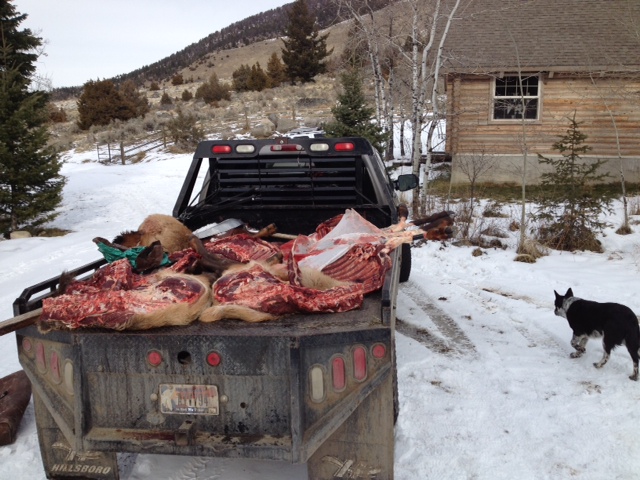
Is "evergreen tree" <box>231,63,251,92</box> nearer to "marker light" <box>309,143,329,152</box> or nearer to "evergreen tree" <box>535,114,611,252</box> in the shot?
"evergreen tree" <box>535,114,611,252</box>

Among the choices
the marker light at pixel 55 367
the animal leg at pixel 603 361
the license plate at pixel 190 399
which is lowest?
the animal leg at pixel 603 361

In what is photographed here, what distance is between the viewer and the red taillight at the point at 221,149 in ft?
16.6

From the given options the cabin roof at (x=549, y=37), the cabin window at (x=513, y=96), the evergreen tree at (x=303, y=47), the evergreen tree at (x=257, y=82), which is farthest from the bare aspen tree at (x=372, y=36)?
the evergreen tree at (x=257, y=82)

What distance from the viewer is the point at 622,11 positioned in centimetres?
1641

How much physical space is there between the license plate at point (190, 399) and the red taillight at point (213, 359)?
125mm

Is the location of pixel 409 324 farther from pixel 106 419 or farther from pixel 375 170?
pixel 106 419

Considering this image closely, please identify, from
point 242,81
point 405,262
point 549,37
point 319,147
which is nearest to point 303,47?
point 242,81

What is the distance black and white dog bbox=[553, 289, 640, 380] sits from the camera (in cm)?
440

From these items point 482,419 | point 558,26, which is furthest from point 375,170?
point 558,26

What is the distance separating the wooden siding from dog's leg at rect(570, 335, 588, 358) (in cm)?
1137

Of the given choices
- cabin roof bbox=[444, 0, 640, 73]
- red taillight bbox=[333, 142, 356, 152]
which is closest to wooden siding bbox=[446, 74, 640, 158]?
cabin roof bbox=[444, 0, 640, 73]

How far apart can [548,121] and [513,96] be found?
52.7 inches

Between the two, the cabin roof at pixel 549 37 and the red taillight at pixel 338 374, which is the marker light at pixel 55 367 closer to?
the red taillight at pixel 338 374

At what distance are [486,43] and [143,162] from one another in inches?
629
